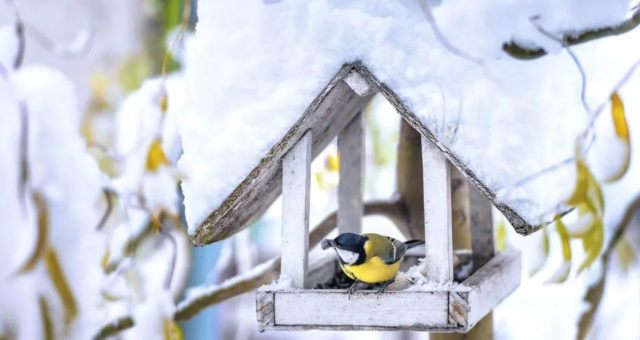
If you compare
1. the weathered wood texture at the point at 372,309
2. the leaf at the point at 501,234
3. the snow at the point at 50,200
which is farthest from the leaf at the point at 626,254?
the snow at the point at 50,200

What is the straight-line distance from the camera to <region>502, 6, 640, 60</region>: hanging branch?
101 centimetres

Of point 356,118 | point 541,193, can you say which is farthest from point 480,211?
point 541,193

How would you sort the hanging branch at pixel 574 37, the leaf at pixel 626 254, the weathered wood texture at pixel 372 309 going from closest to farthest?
the weathered wood texture at pixel 372 309 → the hanging branch at pixel 574 37 → the leaf at pixel 626 254

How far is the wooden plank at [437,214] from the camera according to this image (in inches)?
36.8

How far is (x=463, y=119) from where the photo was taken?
909mm

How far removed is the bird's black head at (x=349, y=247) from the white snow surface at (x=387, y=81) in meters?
0.16

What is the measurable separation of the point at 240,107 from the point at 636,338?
1.16 metres

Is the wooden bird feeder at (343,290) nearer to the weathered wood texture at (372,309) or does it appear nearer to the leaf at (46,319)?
the weathered wood texture at (372,309)

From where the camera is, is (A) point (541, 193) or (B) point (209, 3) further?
(B) point (209, 3)

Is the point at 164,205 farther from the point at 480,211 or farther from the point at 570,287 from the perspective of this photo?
the point at 570,287

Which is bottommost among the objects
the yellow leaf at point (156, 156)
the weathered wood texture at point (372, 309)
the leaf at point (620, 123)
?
the weathered wood texture at point (372, 309)

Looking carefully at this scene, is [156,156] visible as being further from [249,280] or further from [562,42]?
[562,42]

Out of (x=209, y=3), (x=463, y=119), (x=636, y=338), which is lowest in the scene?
(x=636, y=338)

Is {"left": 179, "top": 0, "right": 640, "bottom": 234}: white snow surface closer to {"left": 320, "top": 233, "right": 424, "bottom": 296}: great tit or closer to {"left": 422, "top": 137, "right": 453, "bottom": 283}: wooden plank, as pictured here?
{"left": 422, "top": 137, "right": 453, "bottom": 283}: wooden plank
